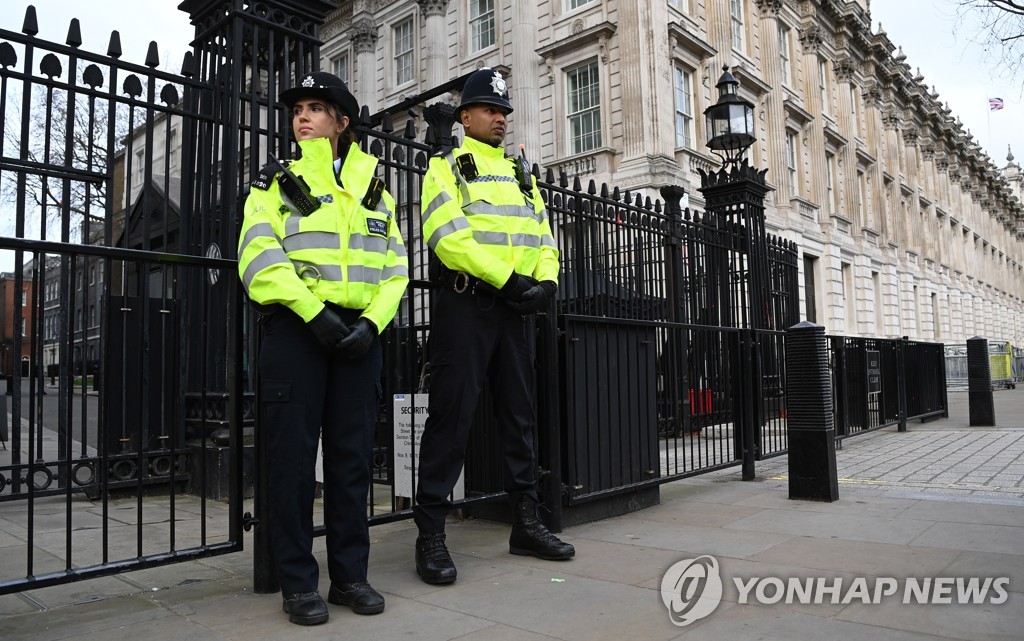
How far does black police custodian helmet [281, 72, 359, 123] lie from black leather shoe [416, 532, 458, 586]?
215cm

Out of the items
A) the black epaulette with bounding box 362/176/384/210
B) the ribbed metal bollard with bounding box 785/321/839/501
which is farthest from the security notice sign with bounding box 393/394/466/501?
the ribbed metal bollard with bounding box 785/321/839/501

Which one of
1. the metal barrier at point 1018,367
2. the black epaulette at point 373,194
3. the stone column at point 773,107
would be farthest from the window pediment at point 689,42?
the metal barrier at point 1018,367

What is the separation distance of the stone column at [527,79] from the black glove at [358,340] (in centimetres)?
1789

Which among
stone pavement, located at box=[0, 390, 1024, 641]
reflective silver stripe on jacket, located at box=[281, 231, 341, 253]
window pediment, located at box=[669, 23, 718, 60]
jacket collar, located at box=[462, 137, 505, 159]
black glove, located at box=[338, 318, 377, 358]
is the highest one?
window pediment, located at box=[669, 23, 718, 60]


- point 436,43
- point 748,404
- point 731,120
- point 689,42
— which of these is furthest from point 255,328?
point 436,43

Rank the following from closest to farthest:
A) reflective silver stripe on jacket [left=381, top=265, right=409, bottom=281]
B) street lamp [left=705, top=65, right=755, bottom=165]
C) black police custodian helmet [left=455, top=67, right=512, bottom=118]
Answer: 1. reflective silver stripe on jacket [left=381, top=265, right=409, bottom=281]
2. black police custodian helmet [left=455, top=67, right=512, bottom=118]
3. street lamp [left=705, top=65, right=755, bottom=165]

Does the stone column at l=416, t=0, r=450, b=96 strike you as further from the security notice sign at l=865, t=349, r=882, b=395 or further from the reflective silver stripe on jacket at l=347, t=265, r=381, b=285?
the reflective silver stripe on jacket at l=347, t=265, r=381, b=285

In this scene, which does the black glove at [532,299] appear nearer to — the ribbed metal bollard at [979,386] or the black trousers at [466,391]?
the black trousers at [466,391]

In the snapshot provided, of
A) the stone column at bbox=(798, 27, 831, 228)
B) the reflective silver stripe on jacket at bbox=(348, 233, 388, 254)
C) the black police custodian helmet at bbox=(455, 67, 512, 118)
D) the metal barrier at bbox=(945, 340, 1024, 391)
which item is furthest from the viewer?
the metal barrier at bbox=(945, 340, 1024, 391)

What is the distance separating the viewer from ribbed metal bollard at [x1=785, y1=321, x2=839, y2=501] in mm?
5801

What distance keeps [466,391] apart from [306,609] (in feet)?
4.44

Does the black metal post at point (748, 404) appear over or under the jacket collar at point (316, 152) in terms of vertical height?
under

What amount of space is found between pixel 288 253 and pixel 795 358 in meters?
4.35

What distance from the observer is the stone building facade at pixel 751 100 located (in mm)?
18734
